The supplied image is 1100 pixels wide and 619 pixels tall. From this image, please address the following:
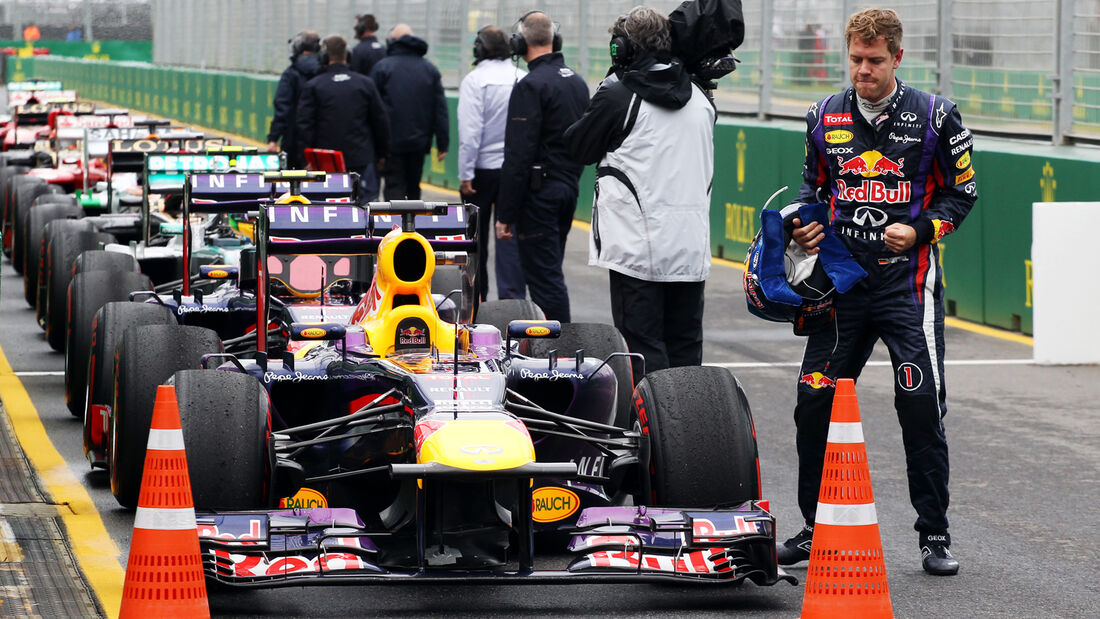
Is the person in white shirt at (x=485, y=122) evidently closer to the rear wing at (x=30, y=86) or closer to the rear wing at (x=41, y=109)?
the rear wing at (x=41, y=109)

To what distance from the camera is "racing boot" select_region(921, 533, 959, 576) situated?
6852 millimetres

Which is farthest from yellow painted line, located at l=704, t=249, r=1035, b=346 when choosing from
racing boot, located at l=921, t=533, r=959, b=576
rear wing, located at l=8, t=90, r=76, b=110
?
rear wing, located at l=8, t=90, r=76, b=110

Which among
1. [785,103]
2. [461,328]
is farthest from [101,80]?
[461,328]

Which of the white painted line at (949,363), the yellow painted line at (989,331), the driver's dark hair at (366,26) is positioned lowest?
the white painted line at (949,363)

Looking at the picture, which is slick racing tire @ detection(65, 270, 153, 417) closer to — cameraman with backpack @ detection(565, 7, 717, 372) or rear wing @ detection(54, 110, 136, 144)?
cameraman with backpack @ detection(565, 7, 717, 372)

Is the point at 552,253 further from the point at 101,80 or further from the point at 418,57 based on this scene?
the point at 101,80

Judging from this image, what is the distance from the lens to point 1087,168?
1294 centimetres

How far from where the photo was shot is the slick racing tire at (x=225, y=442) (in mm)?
6383

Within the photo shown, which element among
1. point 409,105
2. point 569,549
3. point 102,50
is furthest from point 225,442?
point 102,50

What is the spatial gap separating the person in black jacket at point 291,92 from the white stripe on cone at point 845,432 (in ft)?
38.7

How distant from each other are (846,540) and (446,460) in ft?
4.06

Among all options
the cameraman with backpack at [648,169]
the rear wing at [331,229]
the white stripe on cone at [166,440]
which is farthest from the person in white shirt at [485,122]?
the white stripe on cone at [166,440]

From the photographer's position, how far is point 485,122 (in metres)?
13.6

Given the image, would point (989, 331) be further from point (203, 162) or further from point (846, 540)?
point (846, 540)
